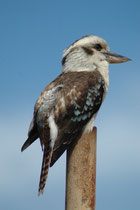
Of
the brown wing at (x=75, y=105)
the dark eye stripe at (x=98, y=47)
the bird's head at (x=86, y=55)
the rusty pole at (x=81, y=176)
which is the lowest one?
the rusty pole at (x=81, y=176)

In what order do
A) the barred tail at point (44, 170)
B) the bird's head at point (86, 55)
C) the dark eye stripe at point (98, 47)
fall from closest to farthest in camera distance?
the barred tail at point (44, 170) → the bird's head at point (86, 55) → the dark eye stripe at point (98, 47)

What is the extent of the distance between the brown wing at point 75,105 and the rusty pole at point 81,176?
0.13m

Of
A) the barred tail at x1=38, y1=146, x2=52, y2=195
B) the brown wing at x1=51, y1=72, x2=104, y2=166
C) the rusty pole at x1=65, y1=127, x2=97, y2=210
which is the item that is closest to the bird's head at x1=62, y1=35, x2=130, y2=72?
the brown wing at x1=51, y1=72, x2=104, y2=166

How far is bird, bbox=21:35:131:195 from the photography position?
12.7 feet

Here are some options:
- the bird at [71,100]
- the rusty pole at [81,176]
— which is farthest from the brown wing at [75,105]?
the rusty pole at [81,176]

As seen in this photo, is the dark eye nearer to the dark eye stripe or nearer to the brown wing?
the dark eye stripe

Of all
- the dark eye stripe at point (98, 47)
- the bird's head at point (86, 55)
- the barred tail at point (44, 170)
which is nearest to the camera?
the barred tail at point (44, 170)

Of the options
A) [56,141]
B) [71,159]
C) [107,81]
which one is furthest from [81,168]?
[107,81]

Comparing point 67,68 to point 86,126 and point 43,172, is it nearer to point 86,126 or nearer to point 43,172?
point 86,126

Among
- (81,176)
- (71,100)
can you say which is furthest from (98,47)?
(81,176)

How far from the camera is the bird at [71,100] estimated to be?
3877mm

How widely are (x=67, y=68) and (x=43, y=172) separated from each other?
1445 millimetres

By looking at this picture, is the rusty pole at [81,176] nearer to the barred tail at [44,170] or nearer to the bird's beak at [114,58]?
the barred tail at [44,170]

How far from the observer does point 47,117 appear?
395cm
